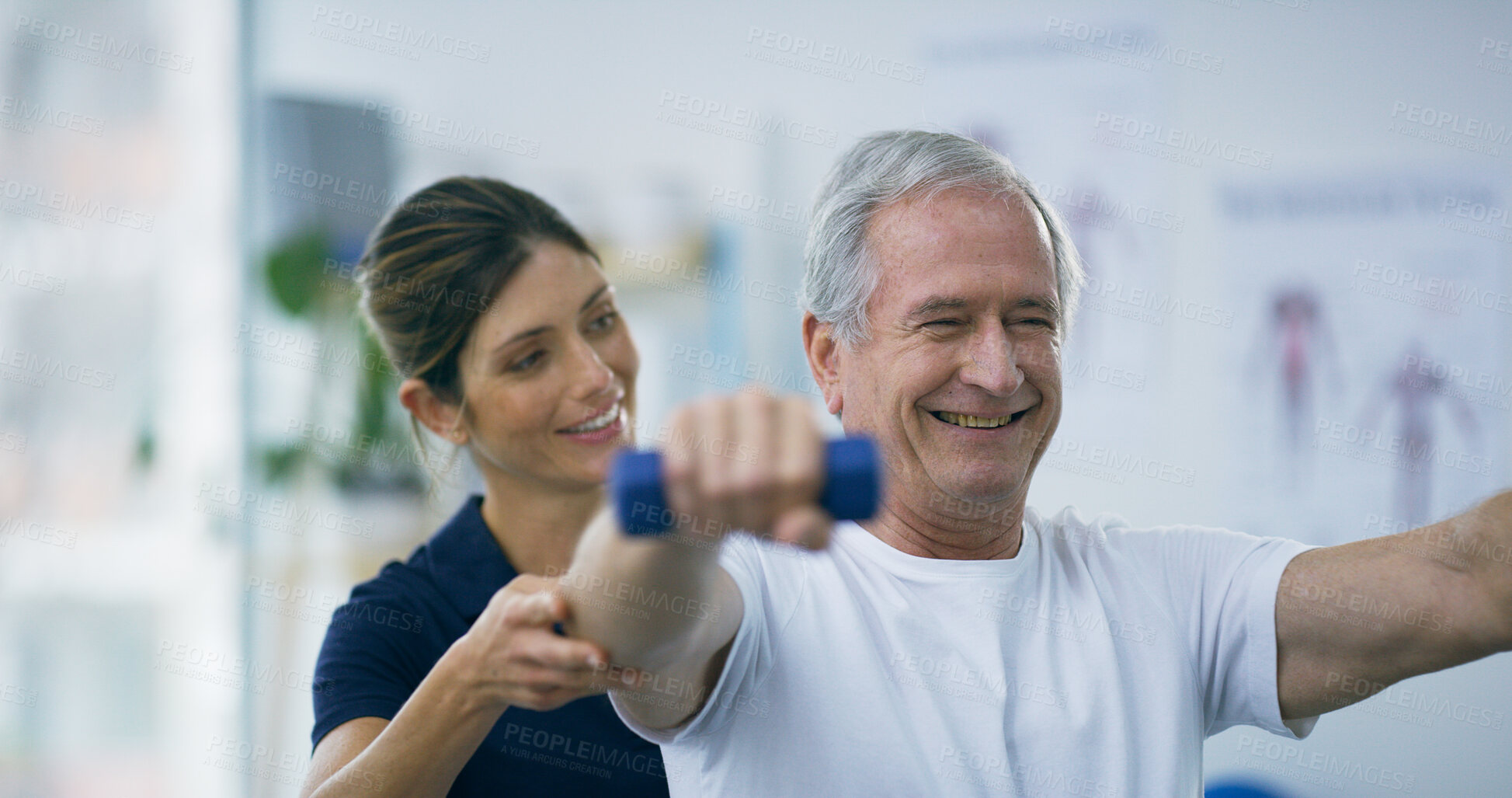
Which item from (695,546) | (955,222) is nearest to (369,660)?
(695,546)

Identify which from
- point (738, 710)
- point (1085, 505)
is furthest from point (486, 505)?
point (1085, 505)

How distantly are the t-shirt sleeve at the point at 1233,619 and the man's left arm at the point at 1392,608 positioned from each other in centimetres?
2

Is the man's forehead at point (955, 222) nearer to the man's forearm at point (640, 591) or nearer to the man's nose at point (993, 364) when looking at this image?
the man's nose at point (993, 364)

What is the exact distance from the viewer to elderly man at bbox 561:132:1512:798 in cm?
108

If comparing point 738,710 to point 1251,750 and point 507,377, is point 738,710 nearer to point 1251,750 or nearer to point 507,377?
point 507,377

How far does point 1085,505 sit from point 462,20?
2.08 meters

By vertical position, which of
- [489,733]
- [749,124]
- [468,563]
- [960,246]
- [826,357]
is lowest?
[489,733]

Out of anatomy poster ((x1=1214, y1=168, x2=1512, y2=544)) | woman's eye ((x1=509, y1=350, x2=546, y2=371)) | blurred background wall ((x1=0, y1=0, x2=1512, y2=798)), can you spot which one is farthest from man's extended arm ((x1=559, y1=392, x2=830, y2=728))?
anatomy poster ((x1=1214, y1=168, x2=1512, y2=544))

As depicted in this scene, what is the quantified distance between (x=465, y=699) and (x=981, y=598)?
576 millimetres

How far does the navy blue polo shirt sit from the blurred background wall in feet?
3.36

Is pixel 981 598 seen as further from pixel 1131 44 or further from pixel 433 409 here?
pixel 1131 44

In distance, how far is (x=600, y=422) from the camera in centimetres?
165

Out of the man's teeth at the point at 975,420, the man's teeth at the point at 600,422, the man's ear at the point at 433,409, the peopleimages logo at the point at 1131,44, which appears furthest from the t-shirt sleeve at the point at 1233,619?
the peopleimages logo at the point at 1131,44

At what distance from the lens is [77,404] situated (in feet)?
9.48
